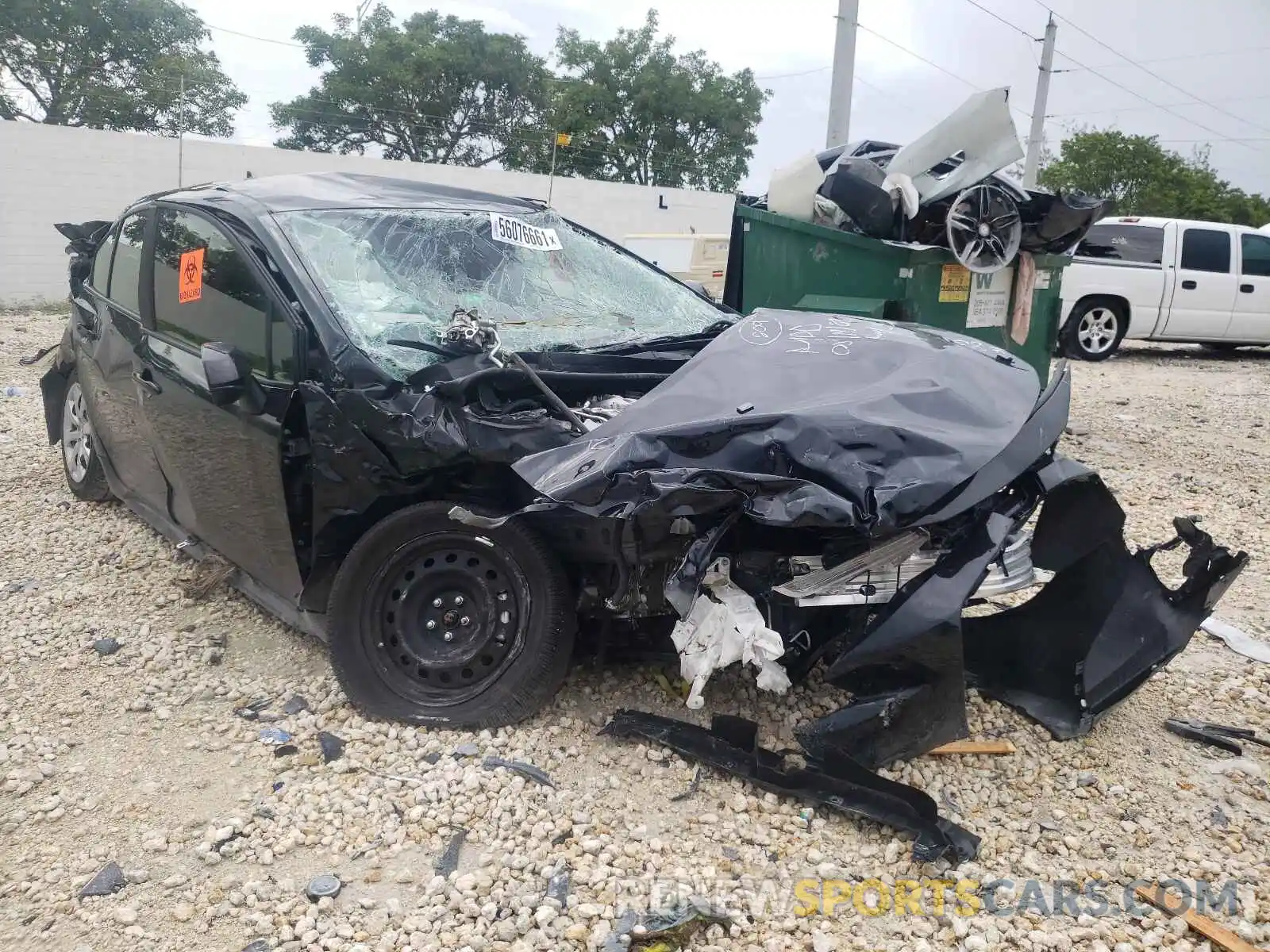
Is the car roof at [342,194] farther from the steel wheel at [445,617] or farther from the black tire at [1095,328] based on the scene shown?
the black tire at [1095,328]

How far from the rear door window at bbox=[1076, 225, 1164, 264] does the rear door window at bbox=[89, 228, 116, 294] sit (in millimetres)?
10871

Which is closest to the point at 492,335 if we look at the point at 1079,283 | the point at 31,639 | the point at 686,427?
the point at 686,427

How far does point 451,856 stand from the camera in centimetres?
263

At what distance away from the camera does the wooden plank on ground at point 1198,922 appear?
7.54ft

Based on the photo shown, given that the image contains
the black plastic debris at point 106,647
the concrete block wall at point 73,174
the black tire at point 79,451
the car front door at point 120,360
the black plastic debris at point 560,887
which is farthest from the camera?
the concrete block wall at point 73,174

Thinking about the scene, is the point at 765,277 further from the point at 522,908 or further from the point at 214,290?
the point at 522,908

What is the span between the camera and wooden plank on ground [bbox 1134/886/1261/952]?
230 cm

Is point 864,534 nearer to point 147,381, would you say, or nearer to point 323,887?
point 323,887

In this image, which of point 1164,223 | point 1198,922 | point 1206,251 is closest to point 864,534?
point 1198,922

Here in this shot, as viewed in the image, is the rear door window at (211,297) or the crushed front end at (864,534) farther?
the rear door window at (211,297)

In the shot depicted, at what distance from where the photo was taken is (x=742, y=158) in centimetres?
3547

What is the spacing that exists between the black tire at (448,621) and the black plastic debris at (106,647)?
3.86 feet

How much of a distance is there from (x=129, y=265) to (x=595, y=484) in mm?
3023

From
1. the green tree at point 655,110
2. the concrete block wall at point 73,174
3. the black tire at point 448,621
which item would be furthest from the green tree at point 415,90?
the black tire at point 448,621
